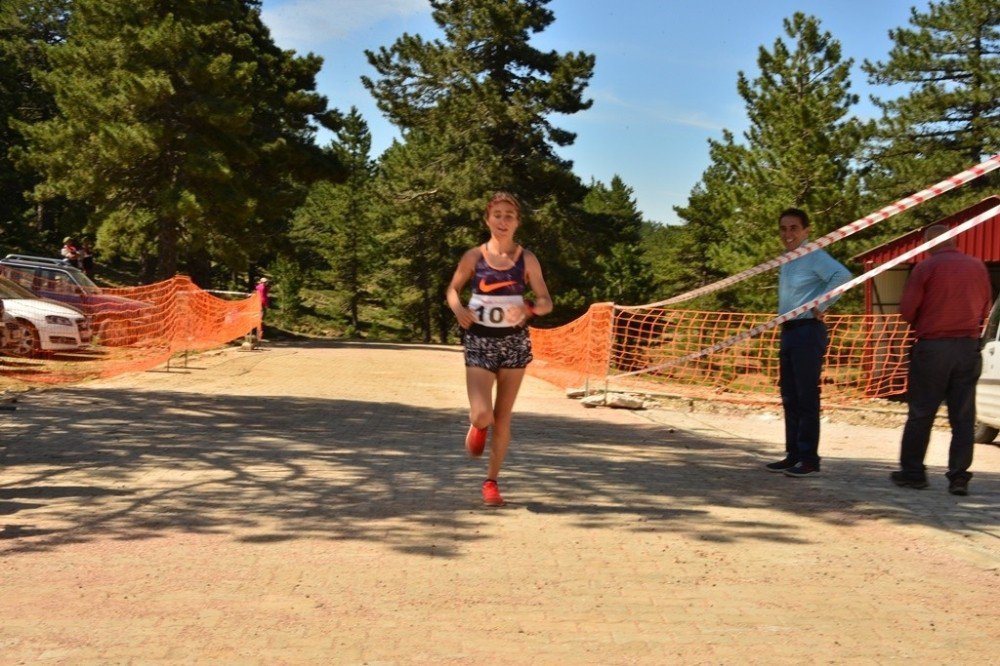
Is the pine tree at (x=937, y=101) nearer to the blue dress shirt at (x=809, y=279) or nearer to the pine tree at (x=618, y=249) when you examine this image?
the pine tree at (x=618, y=249)

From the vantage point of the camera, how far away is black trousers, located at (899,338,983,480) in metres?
8.08

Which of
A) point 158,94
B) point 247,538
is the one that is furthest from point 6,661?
point 158,94

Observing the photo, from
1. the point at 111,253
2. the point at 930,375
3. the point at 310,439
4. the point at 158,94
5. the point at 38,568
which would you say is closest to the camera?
the point at 38,568

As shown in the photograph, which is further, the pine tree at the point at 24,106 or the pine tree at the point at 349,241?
the pine tree at the point at 349,241

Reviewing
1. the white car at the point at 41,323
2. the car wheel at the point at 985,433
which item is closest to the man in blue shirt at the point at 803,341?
the car wheel at the point at 985,433

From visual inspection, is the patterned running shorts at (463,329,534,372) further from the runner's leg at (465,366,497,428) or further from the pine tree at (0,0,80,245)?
the pine tree at (0,0,80,245)

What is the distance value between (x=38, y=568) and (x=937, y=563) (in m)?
4.38

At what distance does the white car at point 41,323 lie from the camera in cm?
1936

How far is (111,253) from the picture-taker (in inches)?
1351

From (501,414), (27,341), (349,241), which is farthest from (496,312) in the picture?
(349,241)

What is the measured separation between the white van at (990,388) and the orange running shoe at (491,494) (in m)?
6.74

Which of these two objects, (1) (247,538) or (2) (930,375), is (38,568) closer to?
(1) (247,538)

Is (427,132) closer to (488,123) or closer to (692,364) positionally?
(488,123)

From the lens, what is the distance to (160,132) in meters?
31.3
